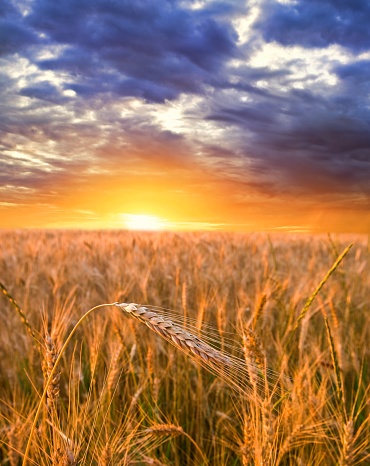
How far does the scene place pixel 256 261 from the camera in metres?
5.32

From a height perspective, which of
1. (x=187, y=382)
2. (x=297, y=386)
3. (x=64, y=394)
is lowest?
(x=64, y=394)

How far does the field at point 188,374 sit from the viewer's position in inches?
43.0

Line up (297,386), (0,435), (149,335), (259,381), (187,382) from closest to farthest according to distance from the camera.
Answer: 1. (259,381)
2. (297,386)
3. (0,435)
4. (187,382)
5. (149,335)

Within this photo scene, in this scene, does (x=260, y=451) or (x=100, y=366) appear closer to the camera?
(x=260, y=451)

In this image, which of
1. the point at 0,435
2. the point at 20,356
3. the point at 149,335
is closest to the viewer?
the point at 0,435

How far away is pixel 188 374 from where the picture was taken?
87.1 inches

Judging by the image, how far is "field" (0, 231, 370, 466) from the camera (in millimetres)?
1093

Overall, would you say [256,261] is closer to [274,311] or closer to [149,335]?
[274,311]

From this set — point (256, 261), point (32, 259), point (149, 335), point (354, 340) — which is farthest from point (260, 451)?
point (32, 259)

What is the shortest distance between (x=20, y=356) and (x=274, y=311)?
2013 millimetres

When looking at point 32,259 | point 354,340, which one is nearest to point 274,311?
point 354,340

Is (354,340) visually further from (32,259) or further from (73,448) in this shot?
(32,259)

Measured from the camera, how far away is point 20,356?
2555 millimetres

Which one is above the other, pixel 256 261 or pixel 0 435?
pixel 256 261
